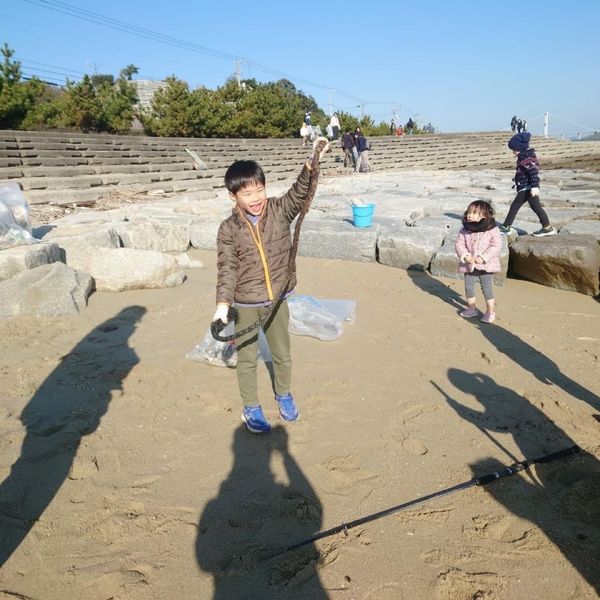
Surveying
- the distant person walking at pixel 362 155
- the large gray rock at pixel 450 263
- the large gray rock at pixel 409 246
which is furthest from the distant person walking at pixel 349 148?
the large gray rock at pixel 450 263

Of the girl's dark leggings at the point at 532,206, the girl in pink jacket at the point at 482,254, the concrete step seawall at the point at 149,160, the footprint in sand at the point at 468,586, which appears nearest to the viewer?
the footprint in sand at the point at 468,586

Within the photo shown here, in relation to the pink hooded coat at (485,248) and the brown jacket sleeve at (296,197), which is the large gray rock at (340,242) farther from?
the brown jacket sleeve at (296,197)

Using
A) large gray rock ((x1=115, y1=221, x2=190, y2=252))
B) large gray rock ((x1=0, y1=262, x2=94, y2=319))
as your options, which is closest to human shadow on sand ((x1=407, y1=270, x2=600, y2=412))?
large gray rock ((x1=0, y1=262, x2=94, y2=319))

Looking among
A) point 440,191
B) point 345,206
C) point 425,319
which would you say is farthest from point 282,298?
point 440,191

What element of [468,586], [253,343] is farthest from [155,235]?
[468,586]

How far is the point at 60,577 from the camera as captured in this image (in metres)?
1.75

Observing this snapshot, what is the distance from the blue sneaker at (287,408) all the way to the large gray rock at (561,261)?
3.64m

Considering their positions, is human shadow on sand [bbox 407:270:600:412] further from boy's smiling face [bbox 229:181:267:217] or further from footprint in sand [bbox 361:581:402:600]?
boy's smiling face [bbox 229:181:267:217]

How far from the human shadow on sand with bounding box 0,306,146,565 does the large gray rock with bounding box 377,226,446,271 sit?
3.35 meters

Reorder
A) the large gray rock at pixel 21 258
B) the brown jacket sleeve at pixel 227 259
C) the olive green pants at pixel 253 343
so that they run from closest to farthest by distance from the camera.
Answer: the brown jacket sleeve at pixel 227 259 → the olive green pants at pixel 253 343 → the large gray rock at pixel 21 258

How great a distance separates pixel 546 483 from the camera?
2.15 m

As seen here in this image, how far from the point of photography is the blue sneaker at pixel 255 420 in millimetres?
2637

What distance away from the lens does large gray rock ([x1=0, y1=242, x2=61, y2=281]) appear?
15.1ft

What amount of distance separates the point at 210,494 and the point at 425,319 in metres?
2.76
